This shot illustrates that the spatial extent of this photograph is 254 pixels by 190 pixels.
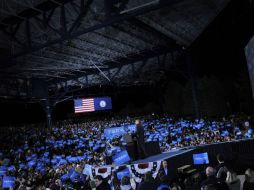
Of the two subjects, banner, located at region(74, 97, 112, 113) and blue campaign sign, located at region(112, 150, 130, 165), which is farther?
banner, located at region(74, 97, 112, 113)

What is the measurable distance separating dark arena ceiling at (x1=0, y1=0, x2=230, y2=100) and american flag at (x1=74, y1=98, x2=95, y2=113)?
334 centimetres

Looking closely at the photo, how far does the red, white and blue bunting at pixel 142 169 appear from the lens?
952cm

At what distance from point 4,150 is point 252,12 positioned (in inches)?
973

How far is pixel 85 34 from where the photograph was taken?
1594 cm

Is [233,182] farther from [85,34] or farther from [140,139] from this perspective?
[85,34]

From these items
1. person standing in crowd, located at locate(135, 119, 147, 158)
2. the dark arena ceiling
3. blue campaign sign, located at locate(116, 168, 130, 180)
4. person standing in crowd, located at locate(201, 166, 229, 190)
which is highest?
the dark arena ceiling

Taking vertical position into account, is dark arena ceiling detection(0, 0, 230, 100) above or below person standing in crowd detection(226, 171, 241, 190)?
above

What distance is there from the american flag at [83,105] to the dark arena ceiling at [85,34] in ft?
10.9

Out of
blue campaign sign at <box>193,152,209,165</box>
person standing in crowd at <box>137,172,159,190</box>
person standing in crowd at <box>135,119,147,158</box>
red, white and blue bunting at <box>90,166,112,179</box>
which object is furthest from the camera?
blue campaign sign at <box>193,152,209,165</box>

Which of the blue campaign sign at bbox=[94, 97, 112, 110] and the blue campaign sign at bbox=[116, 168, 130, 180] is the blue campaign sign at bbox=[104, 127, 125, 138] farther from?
the blue campaign sign at bbox=[94, 97, 112, 110]

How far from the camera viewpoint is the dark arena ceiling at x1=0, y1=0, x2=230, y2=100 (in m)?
A: 11.1

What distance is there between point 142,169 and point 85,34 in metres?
8.94

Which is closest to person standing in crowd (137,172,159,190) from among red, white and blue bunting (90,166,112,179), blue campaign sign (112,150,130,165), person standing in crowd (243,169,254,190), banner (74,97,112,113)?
person standing in crowd (243,169,254,190)

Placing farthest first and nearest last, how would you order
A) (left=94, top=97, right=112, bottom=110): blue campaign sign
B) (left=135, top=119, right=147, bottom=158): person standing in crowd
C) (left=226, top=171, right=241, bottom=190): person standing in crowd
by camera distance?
(left=94, top=97, right=112, bottom=110): blue campaign sign < (left=135, top=119, right=147, bottom=158): person standing in crowd < (left=226, top=171, right=241, bottom=190): person standing in crowd
